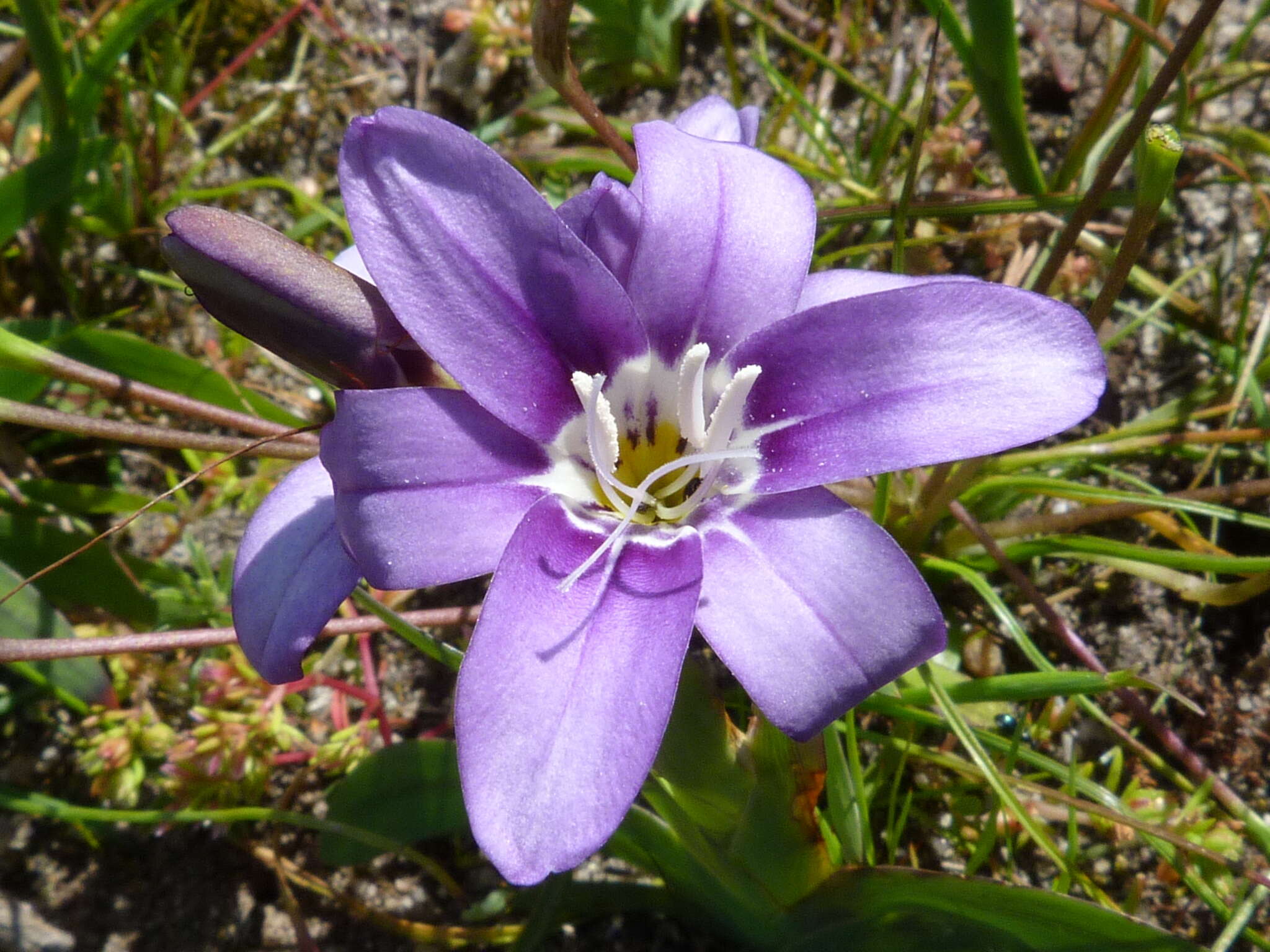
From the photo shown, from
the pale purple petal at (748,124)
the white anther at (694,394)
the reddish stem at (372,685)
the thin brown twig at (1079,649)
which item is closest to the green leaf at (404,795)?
the reddish stem at (372,685)

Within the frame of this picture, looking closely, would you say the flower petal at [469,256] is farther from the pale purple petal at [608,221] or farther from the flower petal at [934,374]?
the flower petal at [934,374]

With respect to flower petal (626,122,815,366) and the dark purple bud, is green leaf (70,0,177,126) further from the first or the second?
flower petal (626,122,815,366)

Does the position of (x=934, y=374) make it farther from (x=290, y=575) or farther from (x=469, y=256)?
(x=290, y=575)

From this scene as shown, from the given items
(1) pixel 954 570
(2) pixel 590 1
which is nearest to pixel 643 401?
(1) pixel 954 570

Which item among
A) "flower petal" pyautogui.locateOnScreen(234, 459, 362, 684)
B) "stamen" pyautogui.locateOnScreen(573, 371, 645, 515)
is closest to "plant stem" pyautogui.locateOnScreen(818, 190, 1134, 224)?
"stamen" pyautogui.locateOnScreen(573, 371, 645, 515)

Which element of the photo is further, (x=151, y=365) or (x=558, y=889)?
(x=151, y=365)

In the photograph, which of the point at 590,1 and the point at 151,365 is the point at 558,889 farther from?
the point at 590,1
